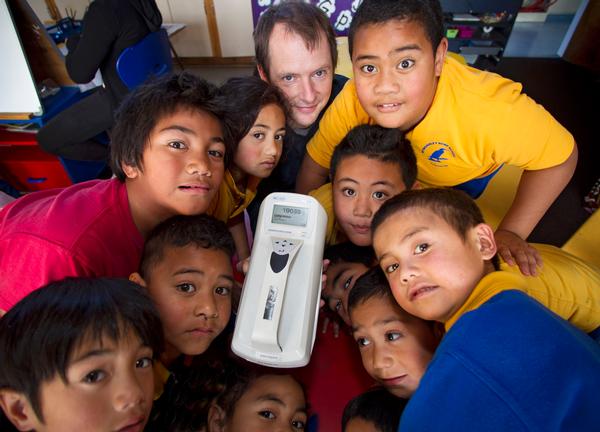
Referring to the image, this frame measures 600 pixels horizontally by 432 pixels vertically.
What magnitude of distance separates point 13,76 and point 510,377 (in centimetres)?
219

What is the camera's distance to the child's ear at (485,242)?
82 cm

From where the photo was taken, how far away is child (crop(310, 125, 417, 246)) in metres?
1.07

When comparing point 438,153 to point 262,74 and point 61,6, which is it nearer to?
point 262,74

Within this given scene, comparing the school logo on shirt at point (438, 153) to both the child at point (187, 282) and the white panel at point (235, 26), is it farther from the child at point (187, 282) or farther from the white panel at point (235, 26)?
the white panel at point (235, 26)

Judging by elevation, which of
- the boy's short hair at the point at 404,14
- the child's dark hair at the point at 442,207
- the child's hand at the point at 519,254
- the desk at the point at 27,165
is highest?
the boy's short hair at the point at 404,14

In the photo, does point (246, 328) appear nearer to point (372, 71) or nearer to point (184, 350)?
point (184, 350)

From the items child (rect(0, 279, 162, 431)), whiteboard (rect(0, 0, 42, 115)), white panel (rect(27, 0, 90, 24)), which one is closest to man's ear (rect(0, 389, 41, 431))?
child (rect(0, 279, 162, 431))

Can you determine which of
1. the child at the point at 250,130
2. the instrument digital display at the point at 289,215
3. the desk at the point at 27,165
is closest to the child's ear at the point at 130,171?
the child at the point at 250,130

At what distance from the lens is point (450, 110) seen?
1017 millimetres

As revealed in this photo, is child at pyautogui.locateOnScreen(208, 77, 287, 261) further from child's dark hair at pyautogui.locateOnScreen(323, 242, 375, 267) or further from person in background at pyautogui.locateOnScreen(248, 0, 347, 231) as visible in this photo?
child's dark hair at pyautogui.locateOnScreen(323, 242, 375, 267)

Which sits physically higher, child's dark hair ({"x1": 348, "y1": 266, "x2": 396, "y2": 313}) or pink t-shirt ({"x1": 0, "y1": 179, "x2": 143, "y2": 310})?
pink t-shirt ({"x1": 0, "y1": 179, "x2": 143, "y2": 310})

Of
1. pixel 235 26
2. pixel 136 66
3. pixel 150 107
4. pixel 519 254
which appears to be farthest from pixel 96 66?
pixel 235 26

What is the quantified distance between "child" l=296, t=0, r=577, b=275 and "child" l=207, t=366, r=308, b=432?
2.14 feet

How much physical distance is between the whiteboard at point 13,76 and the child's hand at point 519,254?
2.07 meters
